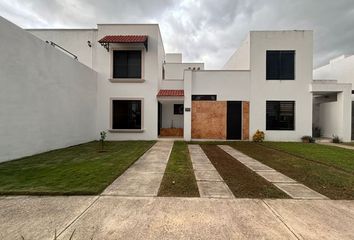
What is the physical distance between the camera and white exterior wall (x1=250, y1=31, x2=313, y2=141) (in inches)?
532

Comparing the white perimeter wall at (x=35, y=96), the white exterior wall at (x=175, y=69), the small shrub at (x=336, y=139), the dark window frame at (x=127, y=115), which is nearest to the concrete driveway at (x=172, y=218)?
the white perimeter wall at (x=35, y=96)

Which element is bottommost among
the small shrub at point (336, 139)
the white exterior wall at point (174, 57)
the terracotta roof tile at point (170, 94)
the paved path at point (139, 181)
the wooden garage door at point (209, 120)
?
the paved path at point (139, 181)

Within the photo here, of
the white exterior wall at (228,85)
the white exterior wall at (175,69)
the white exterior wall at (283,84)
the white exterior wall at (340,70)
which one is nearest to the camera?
the white exterior wall at (283,84)

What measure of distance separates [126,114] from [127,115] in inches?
4.1

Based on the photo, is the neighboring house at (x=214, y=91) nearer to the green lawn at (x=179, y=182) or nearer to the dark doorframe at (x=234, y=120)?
the dark doorframe at (x=234, y=120)

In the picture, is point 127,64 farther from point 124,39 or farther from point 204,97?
point 204,97

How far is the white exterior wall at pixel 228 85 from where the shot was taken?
13.8m

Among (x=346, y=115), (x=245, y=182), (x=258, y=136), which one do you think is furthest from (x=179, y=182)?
(x=346, y=115)

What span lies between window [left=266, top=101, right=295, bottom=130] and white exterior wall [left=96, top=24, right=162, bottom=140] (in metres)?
8.08

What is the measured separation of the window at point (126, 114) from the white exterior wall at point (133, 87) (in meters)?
0.35

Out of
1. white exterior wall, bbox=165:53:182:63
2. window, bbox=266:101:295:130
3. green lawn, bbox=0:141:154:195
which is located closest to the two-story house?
window, bbox=266:101:295:130

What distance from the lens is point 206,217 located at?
3.02 meters

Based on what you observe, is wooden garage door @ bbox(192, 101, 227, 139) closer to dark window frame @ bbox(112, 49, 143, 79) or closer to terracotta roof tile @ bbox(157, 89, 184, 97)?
terracotta roof tile @ bbox(157, 89, 184, 97)

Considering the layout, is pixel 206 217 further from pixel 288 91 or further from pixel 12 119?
pixel 288 91
